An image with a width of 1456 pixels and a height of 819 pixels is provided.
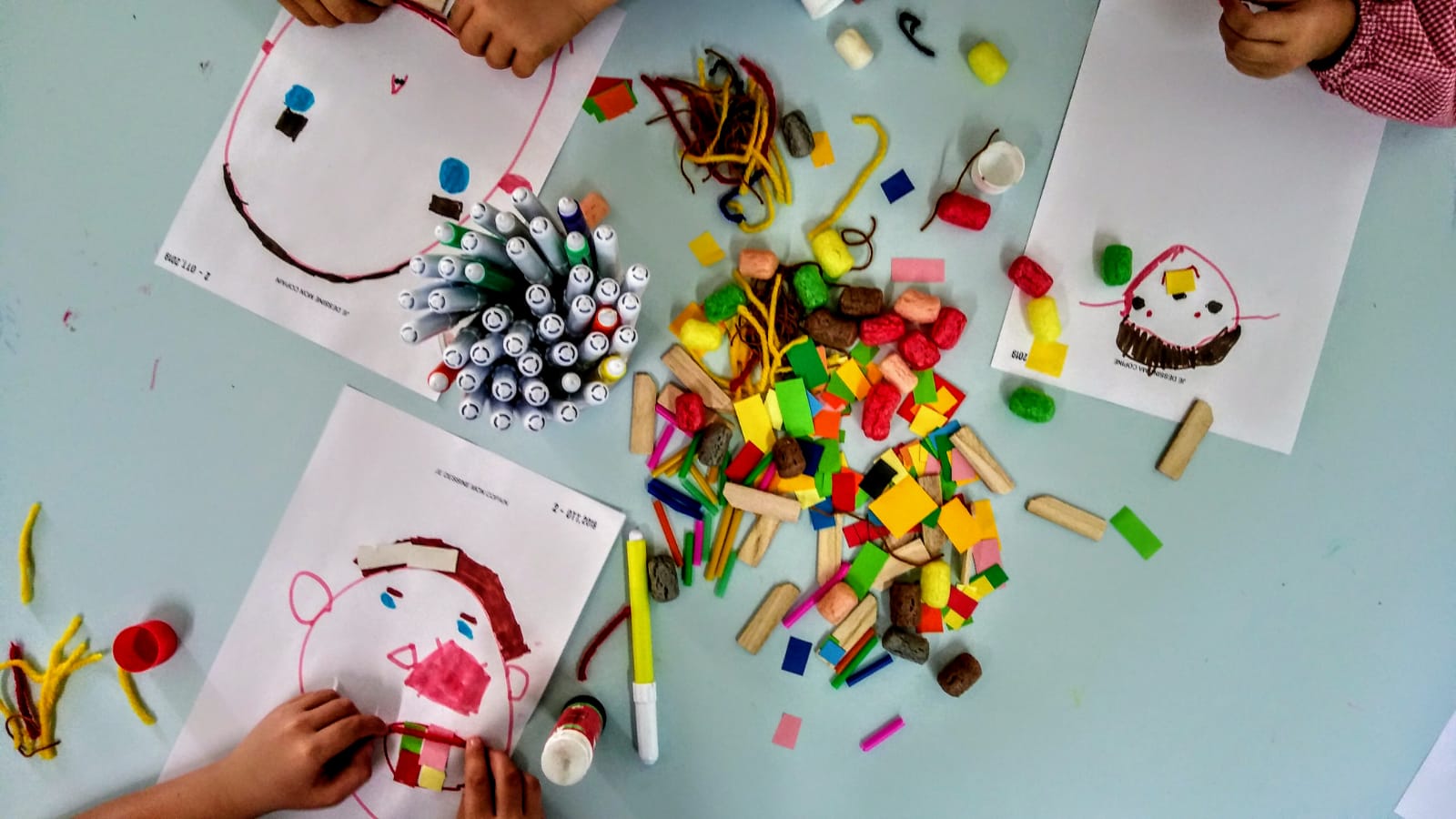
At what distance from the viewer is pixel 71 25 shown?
0.81m

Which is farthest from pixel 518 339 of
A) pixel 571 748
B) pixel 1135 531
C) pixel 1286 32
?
pixel 1286 32

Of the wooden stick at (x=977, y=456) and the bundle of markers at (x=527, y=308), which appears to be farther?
the wooden stick at (x=977, y=456)

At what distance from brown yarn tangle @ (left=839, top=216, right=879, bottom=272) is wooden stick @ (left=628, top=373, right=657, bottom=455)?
0.75 ft

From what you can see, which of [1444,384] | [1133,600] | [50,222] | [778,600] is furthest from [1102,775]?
[50,222]

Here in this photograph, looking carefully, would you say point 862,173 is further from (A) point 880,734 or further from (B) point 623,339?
(A) point 880,734

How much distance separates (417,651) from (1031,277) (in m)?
0.70

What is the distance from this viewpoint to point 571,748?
2.46 ft

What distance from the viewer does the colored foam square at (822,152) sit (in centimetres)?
80

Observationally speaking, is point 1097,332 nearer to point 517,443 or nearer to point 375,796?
point 517,443

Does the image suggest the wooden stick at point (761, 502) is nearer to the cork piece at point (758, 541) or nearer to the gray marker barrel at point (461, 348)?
the cork piece at point (758, 541)

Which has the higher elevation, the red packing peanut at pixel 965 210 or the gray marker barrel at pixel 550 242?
the red packing peanut at pixel 965 210

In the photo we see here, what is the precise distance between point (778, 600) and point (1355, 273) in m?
0.65

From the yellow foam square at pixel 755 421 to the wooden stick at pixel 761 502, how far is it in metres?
0.05

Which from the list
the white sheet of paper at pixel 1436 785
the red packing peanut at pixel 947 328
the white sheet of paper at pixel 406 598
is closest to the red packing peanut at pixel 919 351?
the red packing peanut at pixel 947 328
